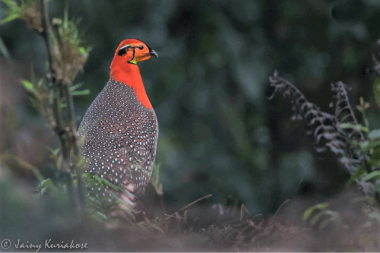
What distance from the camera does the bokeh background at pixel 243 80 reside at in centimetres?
175

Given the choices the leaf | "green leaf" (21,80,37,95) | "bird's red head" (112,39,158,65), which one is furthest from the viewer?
"bird's red head" (112,39,158,65)

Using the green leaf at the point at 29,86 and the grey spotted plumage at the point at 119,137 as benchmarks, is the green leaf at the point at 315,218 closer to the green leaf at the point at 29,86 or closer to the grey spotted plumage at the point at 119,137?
the grey spotted plumage at the point at 119,137

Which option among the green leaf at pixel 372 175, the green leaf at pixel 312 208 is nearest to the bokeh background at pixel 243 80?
the green leaf at pixel 312 208

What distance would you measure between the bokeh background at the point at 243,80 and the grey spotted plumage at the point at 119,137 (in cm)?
19

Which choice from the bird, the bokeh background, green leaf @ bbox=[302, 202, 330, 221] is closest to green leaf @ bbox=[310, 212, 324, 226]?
green leaf @ bbox=[302, 202, 330, 221]

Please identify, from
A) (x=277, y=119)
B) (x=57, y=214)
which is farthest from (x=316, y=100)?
(x=57, y=214)

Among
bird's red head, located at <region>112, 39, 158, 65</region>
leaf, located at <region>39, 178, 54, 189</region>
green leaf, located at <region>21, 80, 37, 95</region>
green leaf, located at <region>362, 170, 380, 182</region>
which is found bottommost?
leaf, located at <region>39, 178, 54, 189</region>

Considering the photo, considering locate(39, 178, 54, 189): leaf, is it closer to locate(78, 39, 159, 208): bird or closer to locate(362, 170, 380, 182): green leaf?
locate(78, 39, 159, 208): bird

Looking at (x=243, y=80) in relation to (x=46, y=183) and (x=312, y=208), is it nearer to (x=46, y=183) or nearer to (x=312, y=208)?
(x=312, y=208)

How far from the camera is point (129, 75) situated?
154 centimetres

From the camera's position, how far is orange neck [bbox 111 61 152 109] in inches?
60.3

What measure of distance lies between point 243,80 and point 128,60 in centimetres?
57

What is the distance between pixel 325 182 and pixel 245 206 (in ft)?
1.11

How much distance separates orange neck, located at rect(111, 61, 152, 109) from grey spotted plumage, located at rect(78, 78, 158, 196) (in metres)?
0.02
